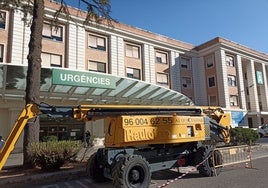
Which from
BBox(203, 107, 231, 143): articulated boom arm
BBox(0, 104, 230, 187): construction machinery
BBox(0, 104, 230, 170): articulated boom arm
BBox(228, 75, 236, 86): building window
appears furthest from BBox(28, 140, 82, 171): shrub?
BBox(228, 75, 236, 86): building window

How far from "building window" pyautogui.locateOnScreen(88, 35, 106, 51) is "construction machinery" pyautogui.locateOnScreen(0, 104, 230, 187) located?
20.4 metres

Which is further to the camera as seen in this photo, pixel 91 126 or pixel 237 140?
pixel 91 126

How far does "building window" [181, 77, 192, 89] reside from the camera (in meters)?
37.4

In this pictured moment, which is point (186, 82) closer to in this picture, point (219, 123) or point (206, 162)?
point (219, 123)

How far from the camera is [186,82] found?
1501 inches

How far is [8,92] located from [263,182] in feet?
56.7

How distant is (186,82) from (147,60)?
809 centimetres

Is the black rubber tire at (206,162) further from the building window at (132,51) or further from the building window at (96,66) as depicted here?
the building window at (132,51)

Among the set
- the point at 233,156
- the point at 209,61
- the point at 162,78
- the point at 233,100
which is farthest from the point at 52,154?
the point at 233,100

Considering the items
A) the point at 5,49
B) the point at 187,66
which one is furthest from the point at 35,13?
the point at 187,66

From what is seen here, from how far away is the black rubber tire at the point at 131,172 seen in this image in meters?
7.16

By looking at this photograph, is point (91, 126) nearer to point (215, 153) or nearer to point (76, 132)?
point (76, 132)

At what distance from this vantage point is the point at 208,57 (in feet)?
131

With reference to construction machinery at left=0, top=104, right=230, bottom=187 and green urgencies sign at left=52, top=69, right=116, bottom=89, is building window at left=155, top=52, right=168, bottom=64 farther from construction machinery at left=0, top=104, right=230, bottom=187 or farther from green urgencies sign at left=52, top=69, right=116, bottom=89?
construction machinery at left=0, top=104, right=230, bottom=187
